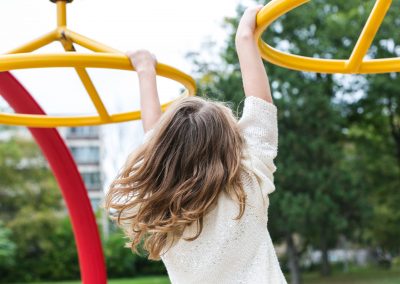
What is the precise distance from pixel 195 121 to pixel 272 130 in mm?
182

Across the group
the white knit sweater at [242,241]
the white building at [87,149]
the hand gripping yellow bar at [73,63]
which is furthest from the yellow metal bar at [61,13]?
the white building at [87,149]

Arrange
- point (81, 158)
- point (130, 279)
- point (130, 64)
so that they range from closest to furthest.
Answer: point (130, 64) → point (130, 279) → point (81, 158)

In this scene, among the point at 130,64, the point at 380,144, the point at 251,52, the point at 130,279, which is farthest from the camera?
the point at 130,279

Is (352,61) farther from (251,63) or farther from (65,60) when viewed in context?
(65,60)

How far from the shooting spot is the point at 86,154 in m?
39.2

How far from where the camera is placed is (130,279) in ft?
73.6

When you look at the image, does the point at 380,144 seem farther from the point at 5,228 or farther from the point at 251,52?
the point at 251,52

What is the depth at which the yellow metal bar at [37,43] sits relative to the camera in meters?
2.46

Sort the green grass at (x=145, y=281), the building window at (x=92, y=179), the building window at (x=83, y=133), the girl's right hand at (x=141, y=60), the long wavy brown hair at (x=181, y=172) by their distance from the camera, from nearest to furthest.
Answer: the long wavy brown hair at (x=181, y=172), the girl's right hand at (x=141, y=60), the green grass at (x=145, y=281), the building window at (x=92, y=179), the building window at (x=83, y=133)

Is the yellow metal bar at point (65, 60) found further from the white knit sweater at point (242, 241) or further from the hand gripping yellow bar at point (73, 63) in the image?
the white knit sweater at point (242, 241)

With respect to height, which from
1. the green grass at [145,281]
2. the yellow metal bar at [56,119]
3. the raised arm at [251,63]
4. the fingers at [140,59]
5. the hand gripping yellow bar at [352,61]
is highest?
the raised arm at [251,63]

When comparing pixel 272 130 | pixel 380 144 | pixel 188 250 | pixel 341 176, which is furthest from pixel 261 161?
pixel 380 144

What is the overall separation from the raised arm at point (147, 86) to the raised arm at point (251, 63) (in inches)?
10.1

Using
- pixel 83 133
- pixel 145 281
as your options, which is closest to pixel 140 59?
pixel 145 281
